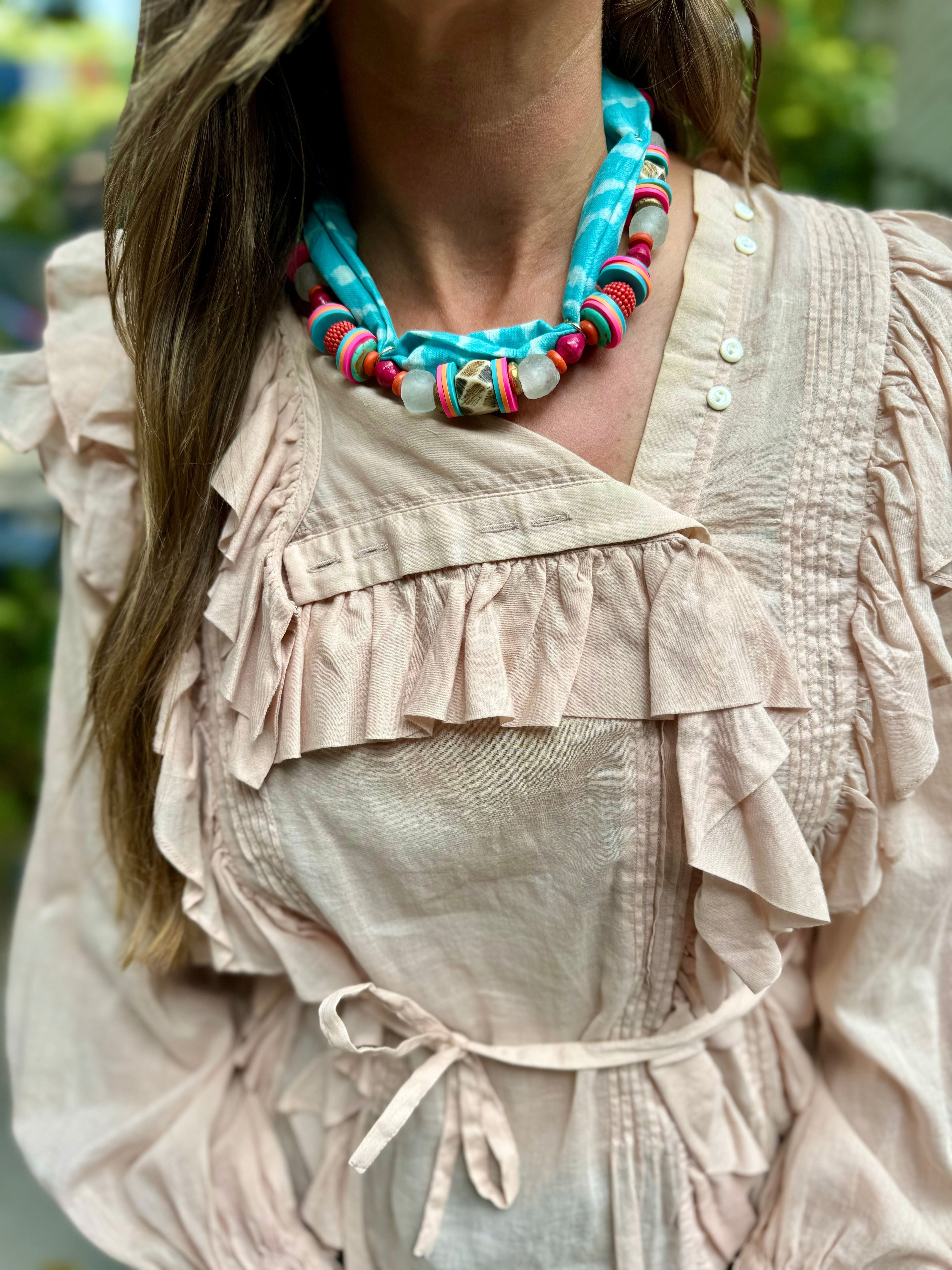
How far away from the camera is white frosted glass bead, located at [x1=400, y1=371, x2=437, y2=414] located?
60cm

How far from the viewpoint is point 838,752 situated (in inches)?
23.8

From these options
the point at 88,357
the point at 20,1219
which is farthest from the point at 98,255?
the point at 20,1219

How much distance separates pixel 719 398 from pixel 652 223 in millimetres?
126

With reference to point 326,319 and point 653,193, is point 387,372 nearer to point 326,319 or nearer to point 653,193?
point 326,319

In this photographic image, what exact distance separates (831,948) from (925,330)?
423 mm

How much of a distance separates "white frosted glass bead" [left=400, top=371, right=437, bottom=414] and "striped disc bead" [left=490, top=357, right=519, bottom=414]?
0.04m

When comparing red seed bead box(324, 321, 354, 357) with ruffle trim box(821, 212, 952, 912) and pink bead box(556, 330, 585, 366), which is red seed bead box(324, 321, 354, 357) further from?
ruffle trim box(821, 212, 952, 912)

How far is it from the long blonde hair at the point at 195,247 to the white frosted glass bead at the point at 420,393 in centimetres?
13

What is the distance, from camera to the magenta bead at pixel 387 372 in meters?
0.62

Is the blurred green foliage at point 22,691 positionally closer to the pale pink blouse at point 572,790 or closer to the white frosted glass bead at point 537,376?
the pale pink blouse at point 572,790

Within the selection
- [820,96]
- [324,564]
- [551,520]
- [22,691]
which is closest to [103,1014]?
[324,564]

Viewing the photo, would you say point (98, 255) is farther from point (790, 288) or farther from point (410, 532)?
point (790, 288)

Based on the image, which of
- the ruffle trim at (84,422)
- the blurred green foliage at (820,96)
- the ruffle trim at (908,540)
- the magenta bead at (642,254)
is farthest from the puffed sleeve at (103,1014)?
the blurred green foliage at (820,96)

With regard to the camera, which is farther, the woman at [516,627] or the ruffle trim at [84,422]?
the ruffle trim at [84,422]
